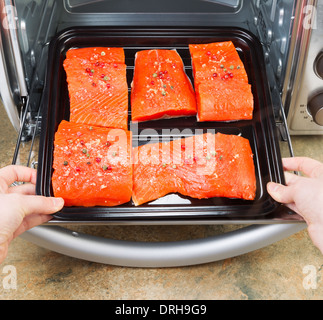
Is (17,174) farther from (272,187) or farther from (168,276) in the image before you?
(272,187)

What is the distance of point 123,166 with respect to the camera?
1369 millimetres

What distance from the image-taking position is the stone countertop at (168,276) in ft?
4.72

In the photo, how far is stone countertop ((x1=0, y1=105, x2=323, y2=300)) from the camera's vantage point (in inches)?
56.6

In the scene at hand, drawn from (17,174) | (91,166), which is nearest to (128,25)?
(91,166)

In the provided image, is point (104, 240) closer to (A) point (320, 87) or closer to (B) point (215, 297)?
(B) point (215, 297)

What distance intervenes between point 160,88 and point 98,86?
21 centimetres

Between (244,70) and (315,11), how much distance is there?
38cm

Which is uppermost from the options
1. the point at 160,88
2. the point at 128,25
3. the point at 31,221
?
the point at 128,25

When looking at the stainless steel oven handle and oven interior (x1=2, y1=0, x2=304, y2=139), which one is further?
oven interior (x1=2, y1=0, x2=304, y2=139)

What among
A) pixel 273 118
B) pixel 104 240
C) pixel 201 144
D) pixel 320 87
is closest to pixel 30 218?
pixel 104 240

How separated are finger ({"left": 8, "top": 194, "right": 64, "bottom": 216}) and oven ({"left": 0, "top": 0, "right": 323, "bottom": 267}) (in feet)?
0.16

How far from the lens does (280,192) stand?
1.26 m

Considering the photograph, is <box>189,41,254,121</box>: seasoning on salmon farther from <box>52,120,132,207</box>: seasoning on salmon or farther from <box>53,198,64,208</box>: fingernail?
<box>53,198,64,208</box>: fingernail

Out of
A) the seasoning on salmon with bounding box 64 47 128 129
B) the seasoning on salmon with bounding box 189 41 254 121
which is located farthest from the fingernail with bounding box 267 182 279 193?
the seasoning on salmon with bounding box 64 47 128 129
